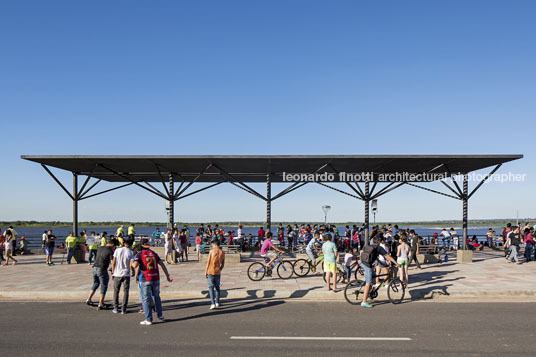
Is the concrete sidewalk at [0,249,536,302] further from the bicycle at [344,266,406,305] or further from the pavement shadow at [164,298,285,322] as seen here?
the pavement shadow at [164,298,285,322]

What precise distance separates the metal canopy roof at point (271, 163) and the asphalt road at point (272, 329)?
7.34 metres

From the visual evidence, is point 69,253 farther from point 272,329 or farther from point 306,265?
point 272,329

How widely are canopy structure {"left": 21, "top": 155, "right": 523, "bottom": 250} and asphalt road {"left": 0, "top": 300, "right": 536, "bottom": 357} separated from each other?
7489 millimetres

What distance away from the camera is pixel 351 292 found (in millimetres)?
10492

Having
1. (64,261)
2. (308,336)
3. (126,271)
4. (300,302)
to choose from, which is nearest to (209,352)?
(308,336)

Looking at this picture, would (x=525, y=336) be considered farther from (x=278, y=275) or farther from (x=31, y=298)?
(x=31, y=298)

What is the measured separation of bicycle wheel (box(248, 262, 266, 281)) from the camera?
1273 cm

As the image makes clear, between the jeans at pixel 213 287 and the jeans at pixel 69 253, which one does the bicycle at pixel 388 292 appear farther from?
Answer: the jeans at pixel 69 253

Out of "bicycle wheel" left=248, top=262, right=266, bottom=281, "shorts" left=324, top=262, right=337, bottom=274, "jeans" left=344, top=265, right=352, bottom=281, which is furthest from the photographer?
"bicycle wheel" left=248, top=262, right=266, bottom=281

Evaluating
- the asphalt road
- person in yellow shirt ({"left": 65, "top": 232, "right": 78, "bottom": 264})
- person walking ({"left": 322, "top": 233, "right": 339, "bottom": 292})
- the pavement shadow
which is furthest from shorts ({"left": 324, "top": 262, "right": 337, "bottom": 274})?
person in yellow shirt ({"left": 65, "top": 232, "right": 78, "bottom": 264})

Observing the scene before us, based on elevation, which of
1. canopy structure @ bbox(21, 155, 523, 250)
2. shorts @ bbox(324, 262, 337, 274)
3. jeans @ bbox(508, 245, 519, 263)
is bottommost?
jeans @ bbox(508, 245, 519, 263)

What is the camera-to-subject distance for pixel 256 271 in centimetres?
1268

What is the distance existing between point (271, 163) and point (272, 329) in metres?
10.5

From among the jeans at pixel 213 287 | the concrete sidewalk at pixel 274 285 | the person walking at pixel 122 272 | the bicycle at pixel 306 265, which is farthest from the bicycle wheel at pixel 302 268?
the person walking at pixel 122 272
